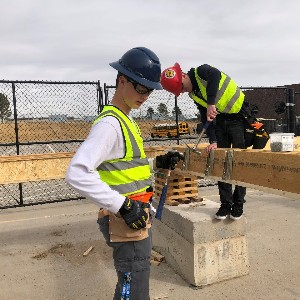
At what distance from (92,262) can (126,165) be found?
3.28 m

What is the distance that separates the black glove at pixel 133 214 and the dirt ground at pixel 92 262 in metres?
2.16

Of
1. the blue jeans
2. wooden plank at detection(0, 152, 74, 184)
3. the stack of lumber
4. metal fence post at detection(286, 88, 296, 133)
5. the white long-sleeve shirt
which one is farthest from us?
metal fence post at detection(286, 88, 296, 133)

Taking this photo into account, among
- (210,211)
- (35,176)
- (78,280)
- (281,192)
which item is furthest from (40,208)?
(281,192)

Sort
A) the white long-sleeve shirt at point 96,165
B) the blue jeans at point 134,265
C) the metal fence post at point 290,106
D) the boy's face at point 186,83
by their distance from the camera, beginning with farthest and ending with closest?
the metal fence post at point 290,106
the boy's face at point 186,83
the blue jeans at point 134,265
the white long-sleeve shirt at point 96,165

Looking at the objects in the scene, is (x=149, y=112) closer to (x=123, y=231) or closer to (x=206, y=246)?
(x=206, y=246)

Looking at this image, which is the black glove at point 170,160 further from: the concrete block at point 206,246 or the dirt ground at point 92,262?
→ the dirt ground at point 92,262

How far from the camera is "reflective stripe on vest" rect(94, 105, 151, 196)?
2051 mm

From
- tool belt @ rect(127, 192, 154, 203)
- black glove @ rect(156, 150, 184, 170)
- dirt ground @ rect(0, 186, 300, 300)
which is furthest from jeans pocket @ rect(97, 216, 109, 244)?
dirt ground @ rect(0, 186, 300, 300)

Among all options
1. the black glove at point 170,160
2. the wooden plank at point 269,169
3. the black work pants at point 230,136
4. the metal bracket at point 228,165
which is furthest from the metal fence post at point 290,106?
the black glove at point 170,160

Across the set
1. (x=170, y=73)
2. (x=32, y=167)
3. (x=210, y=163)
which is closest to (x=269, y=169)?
(x=210, y=163)

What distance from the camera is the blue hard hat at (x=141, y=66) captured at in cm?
215

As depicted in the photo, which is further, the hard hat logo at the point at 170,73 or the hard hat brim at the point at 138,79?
the hard hat logo at the point at 170,73

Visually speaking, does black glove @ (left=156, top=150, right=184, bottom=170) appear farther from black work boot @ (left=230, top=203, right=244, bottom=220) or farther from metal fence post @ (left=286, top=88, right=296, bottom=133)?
metal fence post @ (left=286, top=88, right=296, bottom=133)

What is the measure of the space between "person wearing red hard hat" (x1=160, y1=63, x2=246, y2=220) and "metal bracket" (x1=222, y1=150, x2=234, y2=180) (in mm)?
362
